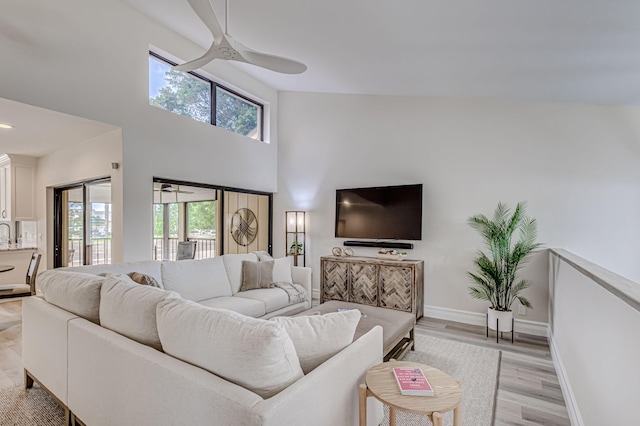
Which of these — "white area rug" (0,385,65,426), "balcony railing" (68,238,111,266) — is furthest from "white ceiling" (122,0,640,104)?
"white area rug" (0,385,65,426)

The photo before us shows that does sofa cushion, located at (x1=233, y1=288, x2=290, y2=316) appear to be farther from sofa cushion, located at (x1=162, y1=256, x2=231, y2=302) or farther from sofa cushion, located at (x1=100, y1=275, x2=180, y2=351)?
sofa cushion, located at (x1=100, y1=275, x2=180, y2=351)

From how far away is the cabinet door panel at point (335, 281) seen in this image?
4.83m

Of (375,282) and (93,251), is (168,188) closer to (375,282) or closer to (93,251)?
(93,251)

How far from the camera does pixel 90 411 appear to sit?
69.8 inches

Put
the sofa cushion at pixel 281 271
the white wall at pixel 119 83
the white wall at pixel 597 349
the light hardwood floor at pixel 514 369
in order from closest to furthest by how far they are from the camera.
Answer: the white wall at pixel 597 349
the light hardwood floor at pixel 514 369
the white wall at pixel 119 83
the sofa cushion at pixel 281 271

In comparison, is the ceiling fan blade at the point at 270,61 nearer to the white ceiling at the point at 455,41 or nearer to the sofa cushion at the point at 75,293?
the white ceiling at the point at 455,41

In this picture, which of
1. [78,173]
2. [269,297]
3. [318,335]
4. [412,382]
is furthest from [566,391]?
[78,173]

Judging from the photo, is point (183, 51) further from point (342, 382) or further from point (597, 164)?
point (597, 164)

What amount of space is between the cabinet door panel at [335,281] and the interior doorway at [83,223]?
3001 millimetres

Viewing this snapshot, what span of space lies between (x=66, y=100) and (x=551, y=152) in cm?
550

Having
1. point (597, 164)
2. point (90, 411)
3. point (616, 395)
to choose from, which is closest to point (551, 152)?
point (597, 164)

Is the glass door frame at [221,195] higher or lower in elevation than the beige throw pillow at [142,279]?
higher

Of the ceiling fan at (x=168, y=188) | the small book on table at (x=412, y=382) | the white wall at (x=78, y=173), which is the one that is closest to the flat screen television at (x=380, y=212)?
the ceiling fan at (x=168, y=188)

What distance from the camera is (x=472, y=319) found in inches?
170
